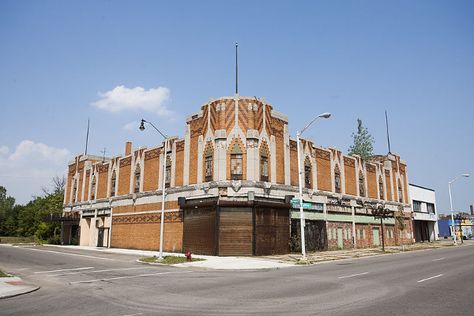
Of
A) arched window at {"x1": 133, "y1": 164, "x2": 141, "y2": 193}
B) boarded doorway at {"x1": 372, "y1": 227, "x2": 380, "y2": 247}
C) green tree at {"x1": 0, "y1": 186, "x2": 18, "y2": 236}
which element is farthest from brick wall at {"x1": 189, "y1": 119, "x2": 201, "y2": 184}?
green tree at {"x1": 0, "y1": 186, "x2": 18, "y2": 236}

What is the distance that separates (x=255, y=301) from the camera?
9703 mm

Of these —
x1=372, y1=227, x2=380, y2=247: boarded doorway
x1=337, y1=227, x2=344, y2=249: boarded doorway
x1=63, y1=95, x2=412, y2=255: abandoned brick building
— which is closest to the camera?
x1=63, y1=95, x2=412, y2=255: abandoned brick building

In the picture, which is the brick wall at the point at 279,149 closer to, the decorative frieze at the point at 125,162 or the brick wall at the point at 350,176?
the brick wall at the point at 350,176

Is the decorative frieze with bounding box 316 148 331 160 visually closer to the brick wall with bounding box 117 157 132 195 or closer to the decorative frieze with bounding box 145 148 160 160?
the decorative frieze with bounding box 145 148 160 160

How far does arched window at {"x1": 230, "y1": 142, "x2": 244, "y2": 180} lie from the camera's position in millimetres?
29281

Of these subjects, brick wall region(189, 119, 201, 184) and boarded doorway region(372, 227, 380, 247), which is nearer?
brick wall region(189, 119, 201, 184)

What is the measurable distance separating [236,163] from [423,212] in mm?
43737

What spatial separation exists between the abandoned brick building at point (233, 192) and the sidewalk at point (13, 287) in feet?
45.6

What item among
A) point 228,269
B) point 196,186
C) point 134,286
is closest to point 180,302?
point 134,286

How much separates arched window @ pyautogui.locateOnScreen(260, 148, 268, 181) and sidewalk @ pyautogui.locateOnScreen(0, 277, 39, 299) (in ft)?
64.0

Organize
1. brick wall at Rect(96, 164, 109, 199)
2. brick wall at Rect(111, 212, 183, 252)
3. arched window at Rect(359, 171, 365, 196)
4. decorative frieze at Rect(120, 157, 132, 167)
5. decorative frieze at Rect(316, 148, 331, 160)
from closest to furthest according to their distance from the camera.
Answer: brick wall at Rect(111, 212, 183, 252) → decorative frieze at Rect(316, 148, 331, 160) → decorative frieze at Rect(120, 157, 132, 167) → arched window at Rect(359, 171, 365, 196) → brick wall at Rect(96, 164, 109, 199)

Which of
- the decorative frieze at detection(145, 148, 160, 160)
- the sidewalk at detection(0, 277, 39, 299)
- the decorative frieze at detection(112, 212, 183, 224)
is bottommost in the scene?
the sidewalk at detection(0, 277, 39, 299)

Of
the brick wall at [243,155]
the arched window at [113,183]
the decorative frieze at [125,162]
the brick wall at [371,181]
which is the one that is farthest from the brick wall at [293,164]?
the arched window at [113,183]

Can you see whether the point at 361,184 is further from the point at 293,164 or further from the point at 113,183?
the point at 113,183
